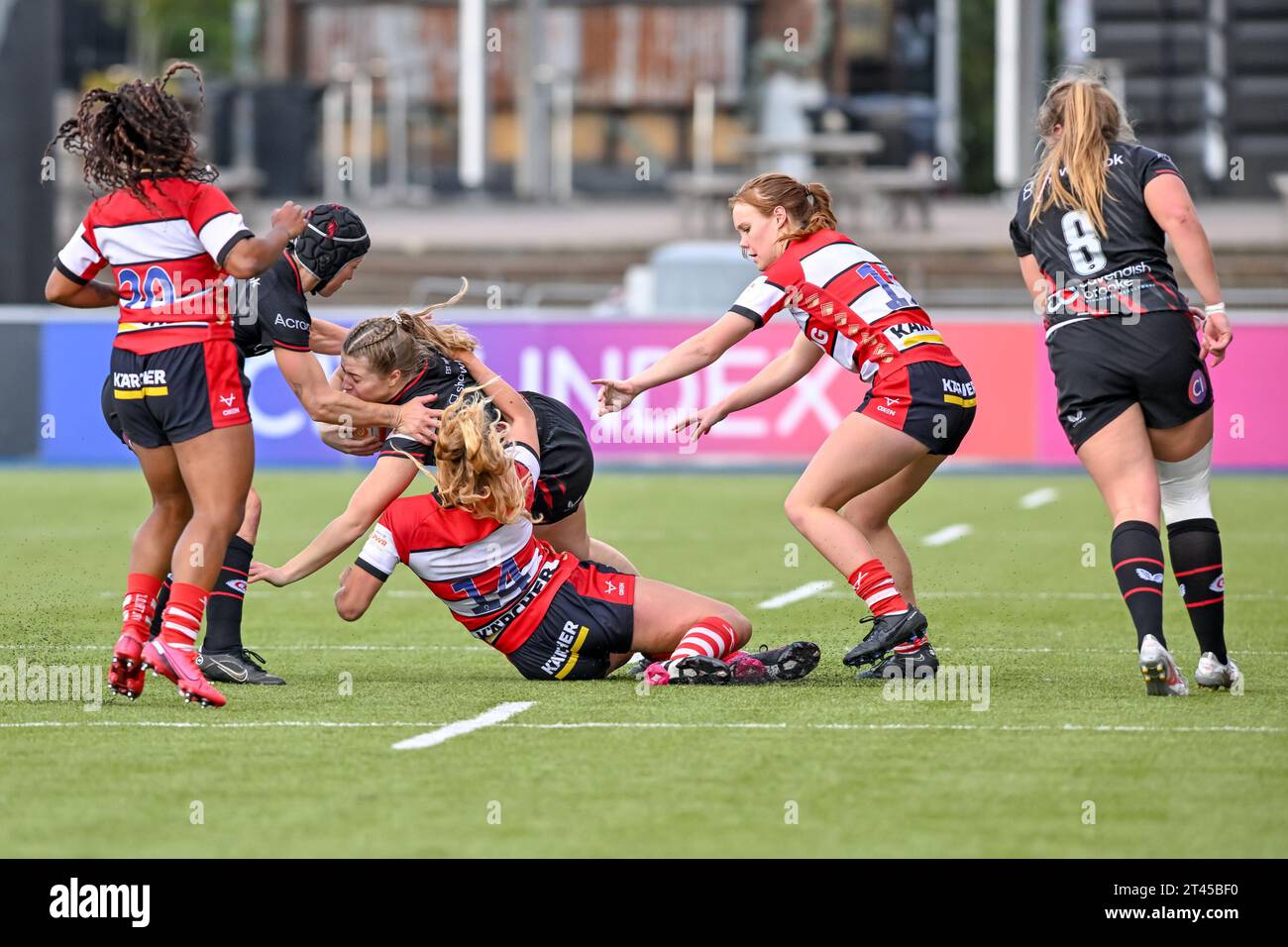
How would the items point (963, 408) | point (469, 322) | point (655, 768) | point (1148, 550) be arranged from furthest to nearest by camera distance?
1. point (469, 322)
2. point (963, 408)
3. point (1148, 550)
4. point (655, 768)

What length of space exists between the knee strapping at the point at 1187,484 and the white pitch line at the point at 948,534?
5.90m

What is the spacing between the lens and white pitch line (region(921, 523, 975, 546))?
44.9 ft

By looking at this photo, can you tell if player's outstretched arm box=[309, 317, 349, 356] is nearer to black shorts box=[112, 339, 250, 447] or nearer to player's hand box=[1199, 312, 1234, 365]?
black shorts box=[112, 339, 250, 447]

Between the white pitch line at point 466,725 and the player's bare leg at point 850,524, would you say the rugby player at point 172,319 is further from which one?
the player's bare leg at point 850,524

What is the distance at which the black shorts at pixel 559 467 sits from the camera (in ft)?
26.7

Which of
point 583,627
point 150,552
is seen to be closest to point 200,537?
point 150,552

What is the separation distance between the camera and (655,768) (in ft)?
20.0

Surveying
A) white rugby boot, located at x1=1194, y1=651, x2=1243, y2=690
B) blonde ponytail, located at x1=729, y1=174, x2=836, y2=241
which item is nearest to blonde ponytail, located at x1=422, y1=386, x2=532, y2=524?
blonde ponytail, located at x1=729, y1=174, x2=836, y2=241

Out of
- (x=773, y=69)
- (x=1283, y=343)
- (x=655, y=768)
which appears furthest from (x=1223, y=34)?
(x=655, y=768)

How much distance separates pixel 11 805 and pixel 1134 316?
12.9 ft

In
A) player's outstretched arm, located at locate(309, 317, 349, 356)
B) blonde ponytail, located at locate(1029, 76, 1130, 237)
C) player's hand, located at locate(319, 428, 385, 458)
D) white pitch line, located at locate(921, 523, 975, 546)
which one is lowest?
white pitch line, located at locate(921, 523, 975, 546)

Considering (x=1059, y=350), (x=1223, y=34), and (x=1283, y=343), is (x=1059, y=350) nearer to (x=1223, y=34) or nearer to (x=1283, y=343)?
(x=1283, y=343)

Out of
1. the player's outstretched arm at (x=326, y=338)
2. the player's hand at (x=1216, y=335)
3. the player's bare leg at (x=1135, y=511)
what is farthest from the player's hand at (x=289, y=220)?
the player's hand at (x=1216, y=335)

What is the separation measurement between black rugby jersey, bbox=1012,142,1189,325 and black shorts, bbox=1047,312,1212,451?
6 centimetres
